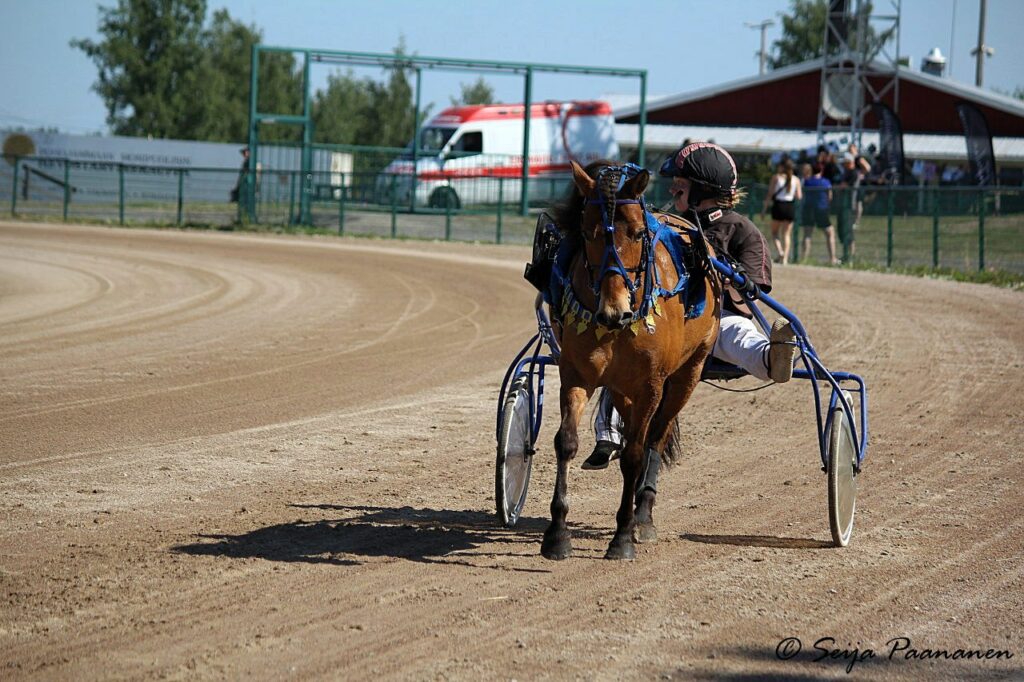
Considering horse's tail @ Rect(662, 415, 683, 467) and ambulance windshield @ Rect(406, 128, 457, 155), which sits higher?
ambulance windshield @ Rect(406, 128, 457, 155)

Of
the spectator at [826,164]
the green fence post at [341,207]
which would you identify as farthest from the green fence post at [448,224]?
the spectator at [826,164]

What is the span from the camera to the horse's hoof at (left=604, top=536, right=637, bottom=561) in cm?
568

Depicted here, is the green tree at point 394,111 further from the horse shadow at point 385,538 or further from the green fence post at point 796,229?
the horse shadow at point 385,538

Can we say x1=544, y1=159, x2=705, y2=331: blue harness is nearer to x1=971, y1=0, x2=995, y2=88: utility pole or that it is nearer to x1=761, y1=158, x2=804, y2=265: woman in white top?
x1=761, y1=158, x2=804, y2=265: woman in white top

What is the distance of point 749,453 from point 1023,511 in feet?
6.51

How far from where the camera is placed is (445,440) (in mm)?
8609

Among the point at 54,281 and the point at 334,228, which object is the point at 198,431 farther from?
the point at 334,228

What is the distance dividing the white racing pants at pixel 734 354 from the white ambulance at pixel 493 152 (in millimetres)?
24547

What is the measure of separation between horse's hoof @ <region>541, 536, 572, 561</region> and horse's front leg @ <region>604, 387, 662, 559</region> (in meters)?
0.20

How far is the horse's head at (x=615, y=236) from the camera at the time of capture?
5141 millimetres

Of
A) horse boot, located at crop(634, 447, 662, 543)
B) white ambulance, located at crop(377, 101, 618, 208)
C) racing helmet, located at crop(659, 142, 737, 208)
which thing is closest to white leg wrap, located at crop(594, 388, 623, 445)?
horse boot, located at crop(634, 447, 662, 543)

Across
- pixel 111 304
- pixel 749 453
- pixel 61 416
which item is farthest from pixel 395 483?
pixel 111 304

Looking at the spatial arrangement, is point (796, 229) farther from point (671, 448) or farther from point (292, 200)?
point (671, 448)

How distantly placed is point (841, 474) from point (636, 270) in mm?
1765
